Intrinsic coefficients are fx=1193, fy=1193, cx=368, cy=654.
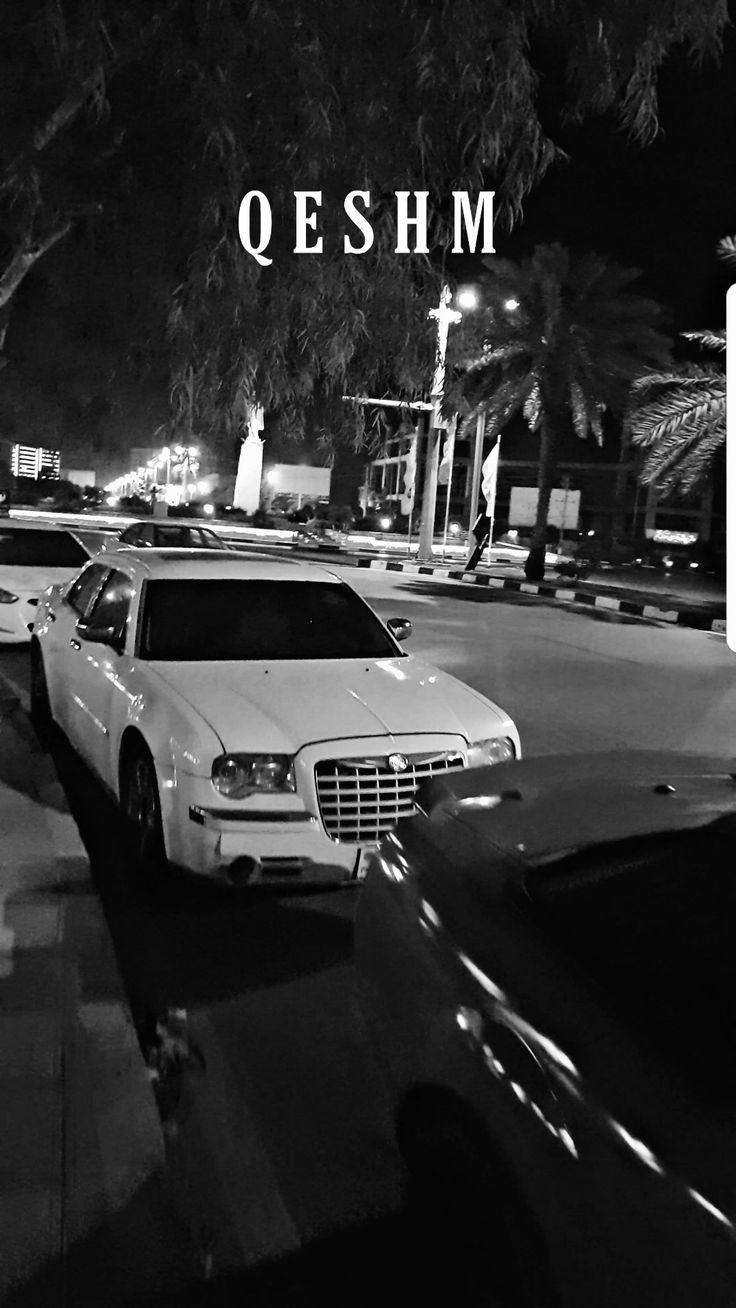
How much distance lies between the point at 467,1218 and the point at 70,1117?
4.82ft

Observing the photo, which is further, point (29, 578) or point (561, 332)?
point (561, 332)

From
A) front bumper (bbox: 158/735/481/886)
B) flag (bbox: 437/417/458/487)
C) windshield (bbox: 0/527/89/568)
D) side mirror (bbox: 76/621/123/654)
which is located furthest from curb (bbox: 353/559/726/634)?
front bumper (bbox: 158/735/481/886)

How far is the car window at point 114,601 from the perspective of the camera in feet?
23.6

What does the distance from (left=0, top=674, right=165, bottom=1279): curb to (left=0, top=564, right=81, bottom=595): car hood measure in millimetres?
6592

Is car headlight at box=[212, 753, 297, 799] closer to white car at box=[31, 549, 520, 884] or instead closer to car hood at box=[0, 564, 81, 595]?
white car at box=[31, 549, 520, 884]

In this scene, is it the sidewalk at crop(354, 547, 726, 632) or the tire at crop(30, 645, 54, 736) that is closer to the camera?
the tire at crop(30, 645, 54, 736)

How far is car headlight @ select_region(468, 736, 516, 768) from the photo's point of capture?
549 cm

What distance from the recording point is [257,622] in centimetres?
664

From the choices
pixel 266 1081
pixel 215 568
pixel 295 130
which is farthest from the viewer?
pixel 295 130

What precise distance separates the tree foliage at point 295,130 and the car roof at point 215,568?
13.5ft

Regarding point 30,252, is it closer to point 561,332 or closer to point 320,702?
point 320,702

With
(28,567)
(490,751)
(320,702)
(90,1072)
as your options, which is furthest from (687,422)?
(90,1072)

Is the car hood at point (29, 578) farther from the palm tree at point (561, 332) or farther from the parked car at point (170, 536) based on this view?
the palm tree at point (561, 332)

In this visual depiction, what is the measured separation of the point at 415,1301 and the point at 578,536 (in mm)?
61278
